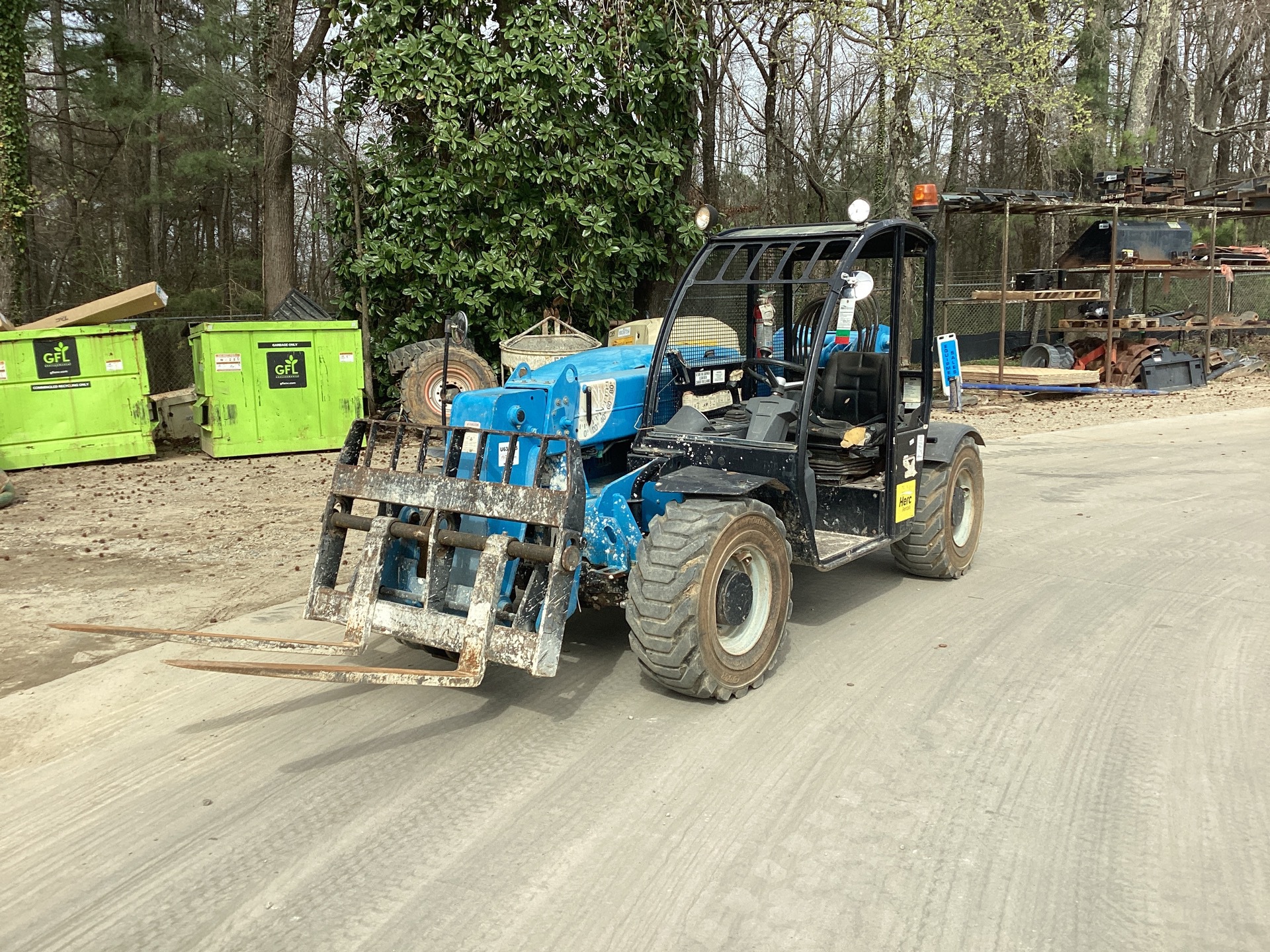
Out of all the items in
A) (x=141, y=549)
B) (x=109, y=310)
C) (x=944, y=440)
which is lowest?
(x=141, y=549)

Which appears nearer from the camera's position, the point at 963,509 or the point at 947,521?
the point at 947,521

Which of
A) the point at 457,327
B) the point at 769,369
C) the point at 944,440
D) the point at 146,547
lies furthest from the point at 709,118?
the point at 457,327

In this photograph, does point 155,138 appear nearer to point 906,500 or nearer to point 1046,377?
point 1046,377

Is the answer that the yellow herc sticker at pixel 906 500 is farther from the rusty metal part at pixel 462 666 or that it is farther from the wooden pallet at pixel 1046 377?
the wooden pallet at pixel 1046 377

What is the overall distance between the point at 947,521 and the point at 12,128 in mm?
13763

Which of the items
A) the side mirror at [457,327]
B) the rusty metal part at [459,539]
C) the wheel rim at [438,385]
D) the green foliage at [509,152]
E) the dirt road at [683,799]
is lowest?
the dirt road at [683,799]

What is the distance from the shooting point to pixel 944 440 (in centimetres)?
681

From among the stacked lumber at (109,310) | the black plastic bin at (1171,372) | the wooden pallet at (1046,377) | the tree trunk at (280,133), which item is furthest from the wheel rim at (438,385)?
the black plastic bin at (1171,372)

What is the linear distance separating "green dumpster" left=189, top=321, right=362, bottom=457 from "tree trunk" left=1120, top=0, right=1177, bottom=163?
18.5 m

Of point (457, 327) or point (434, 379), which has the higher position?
point (457, 327)

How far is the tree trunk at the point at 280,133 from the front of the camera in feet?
53.3

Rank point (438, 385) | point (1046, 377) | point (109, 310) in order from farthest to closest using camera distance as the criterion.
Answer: point (1046, 377), point (438, 385), point (109, 310)

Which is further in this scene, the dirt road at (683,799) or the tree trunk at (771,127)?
the tree trunk at (771,127)

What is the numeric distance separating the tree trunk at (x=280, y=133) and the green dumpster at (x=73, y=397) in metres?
4.48
